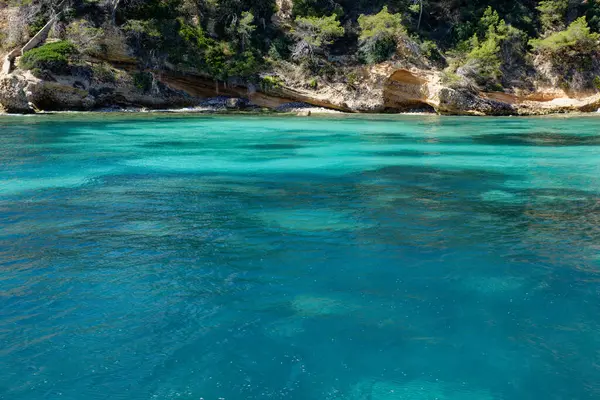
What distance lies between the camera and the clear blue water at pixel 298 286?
3316 mm

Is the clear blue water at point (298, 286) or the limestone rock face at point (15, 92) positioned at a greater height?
the limestone rock face at point (15, 92)

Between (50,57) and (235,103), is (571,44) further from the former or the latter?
(50,57)

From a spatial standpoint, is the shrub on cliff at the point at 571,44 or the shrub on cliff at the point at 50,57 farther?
the shrub on cliff at the point at 571,44

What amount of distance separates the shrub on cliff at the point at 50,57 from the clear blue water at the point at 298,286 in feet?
61.8

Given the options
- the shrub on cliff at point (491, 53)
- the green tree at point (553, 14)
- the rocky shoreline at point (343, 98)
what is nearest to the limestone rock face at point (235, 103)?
the rocky shoreline at point (343, 98)

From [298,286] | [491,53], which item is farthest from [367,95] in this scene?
[298,286]

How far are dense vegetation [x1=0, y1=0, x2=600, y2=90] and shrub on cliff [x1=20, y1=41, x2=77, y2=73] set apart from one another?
0.05 meters

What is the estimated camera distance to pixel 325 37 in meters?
32.8

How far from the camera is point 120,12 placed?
96.5 feet

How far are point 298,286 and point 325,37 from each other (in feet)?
99.2

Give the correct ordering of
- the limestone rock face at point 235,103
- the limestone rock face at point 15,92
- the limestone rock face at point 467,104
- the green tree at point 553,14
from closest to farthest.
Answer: the limestone rock face at point 15,92 → the limestone rock face at point 467,104 → the limestone rock face at point 235,103 → the green tree at point 553,14

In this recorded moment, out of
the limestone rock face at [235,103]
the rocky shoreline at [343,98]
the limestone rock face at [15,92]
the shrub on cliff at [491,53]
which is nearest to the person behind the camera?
the limestone rock face at [15,92]

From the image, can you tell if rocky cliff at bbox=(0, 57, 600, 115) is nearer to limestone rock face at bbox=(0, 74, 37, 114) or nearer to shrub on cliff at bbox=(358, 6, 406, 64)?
shrub on cliff at bbox=(358, 6, 406, 64)

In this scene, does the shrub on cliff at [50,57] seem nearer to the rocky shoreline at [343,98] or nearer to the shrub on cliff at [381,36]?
the rocky shoreline at [343,98]
